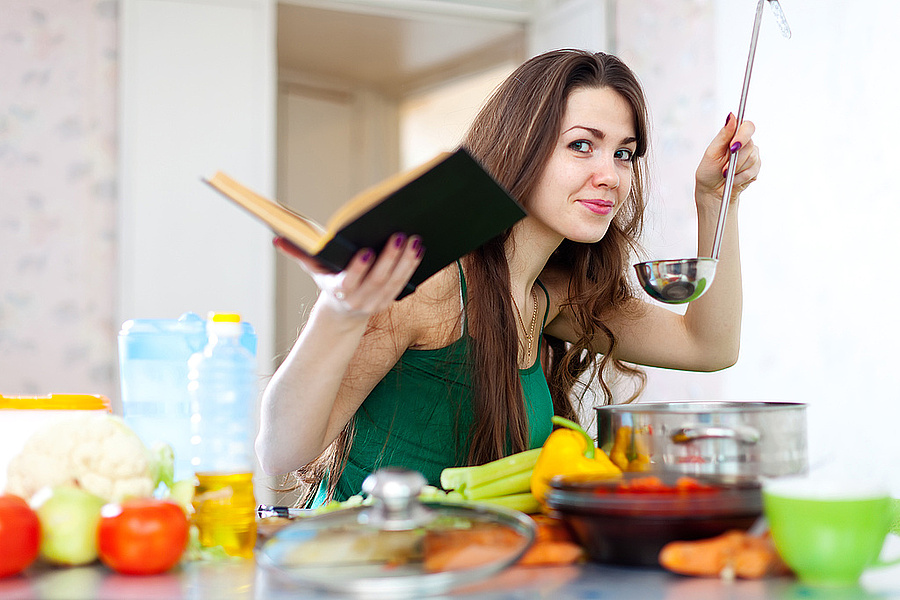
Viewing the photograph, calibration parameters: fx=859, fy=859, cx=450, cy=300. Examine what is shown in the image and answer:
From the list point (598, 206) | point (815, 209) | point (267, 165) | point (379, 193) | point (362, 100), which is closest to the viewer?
point (379, 193)

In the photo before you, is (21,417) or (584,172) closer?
(21,417)

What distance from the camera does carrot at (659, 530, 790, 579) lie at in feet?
2.35

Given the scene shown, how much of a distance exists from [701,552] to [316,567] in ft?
1.05

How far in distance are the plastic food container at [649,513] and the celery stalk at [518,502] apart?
0.18m

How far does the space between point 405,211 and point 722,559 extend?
43cm

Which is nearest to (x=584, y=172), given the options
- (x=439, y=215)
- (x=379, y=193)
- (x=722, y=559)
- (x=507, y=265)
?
(x=507, y=265)

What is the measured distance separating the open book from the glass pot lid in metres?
0.24

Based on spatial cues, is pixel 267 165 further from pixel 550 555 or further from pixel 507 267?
pixel 550 555

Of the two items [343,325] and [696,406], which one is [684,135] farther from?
[343,325]

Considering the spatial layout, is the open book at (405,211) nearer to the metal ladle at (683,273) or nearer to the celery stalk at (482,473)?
the celery stalk at (482,473)

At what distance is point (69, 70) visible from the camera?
11.1ft

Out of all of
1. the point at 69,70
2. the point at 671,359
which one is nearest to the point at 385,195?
the point at 671,359

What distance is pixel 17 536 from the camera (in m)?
0.73

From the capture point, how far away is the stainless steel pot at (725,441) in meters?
0.83
